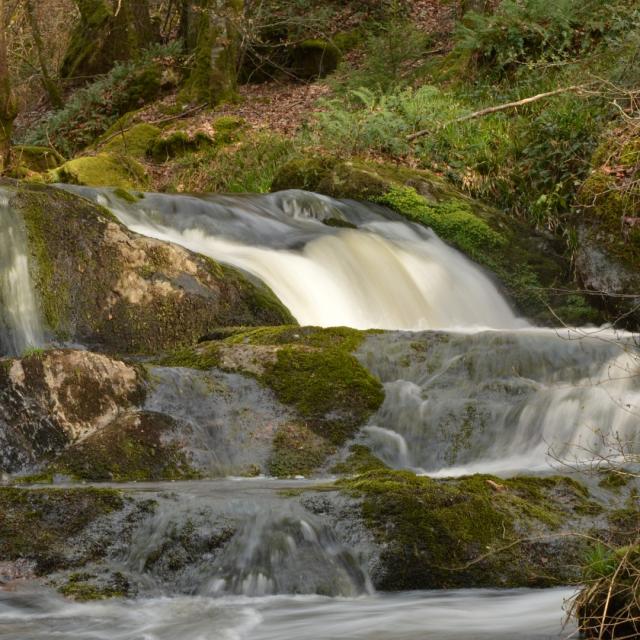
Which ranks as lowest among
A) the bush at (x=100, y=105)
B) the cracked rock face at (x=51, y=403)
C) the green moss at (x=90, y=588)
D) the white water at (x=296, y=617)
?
the white water at (x=296, y=617)

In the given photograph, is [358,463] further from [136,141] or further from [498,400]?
[136,141]

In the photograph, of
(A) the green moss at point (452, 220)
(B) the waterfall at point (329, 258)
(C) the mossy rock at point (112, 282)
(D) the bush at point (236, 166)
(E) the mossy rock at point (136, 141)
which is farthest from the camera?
(E) the mossy rock at point (136, 141)

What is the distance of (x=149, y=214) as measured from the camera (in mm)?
11578

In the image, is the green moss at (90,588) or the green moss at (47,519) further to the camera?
the green moss at (47,519)

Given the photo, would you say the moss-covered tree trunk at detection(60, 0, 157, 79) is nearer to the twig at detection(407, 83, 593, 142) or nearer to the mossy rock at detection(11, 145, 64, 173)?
the mossy rock at detection(11, 145, 64, 173)

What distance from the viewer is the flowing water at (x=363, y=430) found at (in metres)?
4.54

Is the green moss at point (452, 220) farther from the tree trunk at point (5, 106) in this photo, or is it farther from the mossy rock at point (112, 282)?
the tree trunk at point (5, 106)

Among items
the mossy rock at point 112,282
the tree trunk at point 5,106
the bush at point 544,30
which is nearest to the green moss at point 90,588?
the mossy rock at point 112,282

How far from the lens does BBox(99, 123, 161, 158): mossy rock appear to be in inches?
728

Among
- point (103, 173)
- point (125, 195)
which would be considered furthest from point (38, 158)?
point (125, 195)

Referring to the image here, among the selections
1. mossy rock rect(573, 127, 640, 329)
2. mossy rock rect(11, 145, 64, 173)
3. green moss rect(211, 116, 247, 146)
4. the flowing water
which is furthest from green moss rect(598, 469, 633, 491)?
mossy rock rect(11, 145, 64, 173)

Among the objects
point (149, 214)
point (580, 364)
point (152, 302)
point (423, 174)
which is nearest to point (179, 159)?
point (423, 174)

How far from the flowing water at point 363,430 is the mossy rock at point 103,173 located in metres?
3.38

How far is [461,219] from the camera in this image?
13.2 metres
